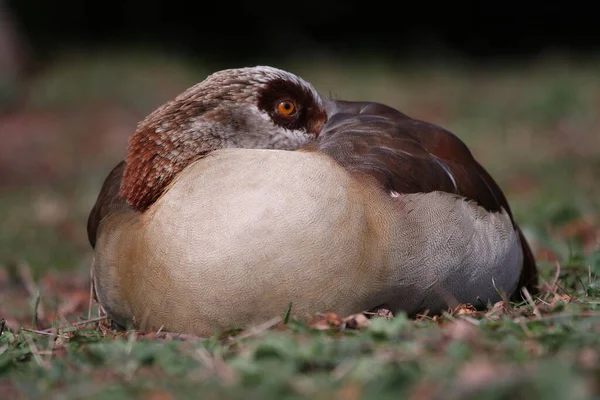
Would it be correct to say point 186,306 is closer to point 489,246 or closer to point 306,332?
point 306,332

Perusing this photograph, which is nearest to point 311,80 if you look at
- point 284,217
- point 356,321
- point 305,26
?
point 305,26

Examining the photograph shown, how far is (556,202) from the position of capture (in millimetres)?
6594

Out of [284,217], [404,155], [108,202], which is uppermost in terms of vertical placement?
[404,155]

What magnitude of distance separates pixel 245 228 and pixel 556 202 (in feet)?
12.8

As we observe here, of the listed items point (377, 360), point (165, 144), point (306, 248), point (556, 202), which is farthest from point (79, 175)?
point (377, 360)

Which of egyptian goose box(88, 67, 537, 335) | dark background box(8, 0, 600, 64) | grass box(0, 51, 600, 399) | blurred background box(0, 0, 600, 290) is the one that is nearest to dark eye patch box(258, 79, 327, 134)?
egyptian goose box(88, 67, 537, 335)

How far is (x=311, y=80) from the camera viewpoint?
1409 cm

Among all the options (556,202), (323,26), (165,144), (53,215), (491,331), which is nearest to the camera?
(491,331)

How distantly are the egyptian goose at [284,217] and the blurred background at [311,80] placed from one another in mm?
1205

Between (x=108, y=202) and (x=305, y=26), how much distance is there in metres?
14.9

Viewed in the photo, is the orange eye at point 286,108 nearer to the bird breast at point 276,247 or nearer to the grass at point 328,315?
the bird breast at point 276,247

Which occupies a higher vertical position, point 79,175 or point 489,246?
point 489,246

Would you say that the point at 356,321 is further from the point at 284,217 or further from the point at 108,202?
the point at 108,202

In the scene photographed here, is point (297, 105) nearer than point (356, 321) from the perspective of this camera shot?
No
